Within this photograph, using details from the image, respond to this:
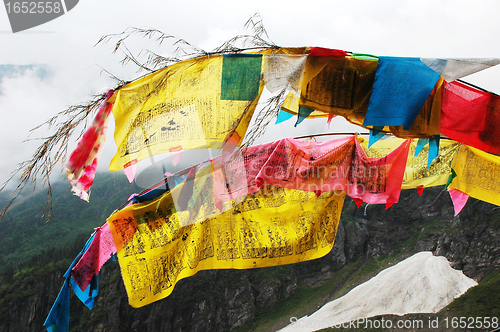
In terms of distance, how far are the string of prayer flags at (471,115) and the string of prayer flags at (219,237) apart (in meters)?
1.39

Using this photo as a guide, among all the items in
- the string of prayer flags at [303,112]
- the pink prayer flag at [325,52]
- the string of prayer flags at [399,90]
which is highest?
the pink prayer flag at [325,52]

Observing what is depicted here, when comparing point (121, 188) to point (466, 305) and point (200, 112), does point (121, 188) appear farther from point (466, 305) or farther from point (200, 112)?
point (200, 112)

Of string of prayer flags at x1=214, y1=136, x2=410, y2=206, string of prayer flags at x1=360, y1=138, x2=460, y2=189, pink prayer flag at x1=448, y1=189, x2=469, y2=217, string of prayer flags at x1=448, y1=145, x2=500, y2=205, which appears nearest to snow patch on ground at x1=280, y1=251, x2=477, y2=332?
pink prayer flag at x1=448, y1=189, x2=469, y2=217

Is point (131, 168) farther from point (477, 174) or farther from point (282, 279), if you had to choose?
point (282, 279)

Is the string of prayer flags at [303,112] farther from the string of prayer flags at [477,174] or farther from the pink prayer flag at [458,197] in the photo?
the pink prayer flag at [458,197]

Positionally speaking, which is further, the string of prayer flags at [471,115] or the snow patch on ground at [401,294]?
the snow patch on ground at [401,294]

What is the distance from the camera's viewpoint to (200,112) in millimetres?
2023

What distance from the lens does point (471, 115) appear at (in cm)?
222

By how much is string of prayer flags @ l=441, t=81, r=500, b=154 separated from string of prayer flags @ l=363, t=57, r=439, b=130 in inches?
12.2

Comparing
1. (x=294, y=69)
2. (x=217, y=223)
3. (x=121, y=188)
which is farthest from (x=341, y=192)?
(x=121, y=188)

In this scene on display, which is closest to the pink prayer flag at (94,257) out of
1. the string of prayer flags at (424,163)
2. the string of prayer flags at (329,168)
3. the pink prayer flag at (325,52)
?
the string of prayer flags at (329,168)

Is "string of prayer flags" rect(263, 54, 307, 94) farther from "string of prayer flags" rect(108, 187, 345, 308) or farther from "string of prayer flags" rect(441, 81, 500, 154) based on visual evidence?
"string of prayer flags" rect(108, 187, 345, 308)

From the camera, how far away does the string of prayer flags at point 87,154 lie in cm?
210

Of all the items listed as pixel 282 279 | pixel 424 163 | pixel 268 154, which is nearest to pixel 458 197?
pixel 424 163
